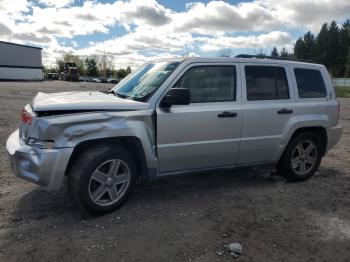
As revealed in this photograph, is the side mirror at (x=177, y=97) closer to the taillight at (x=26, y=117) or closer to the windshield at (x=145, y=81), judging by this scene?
the windshield at (x=145, y=81)

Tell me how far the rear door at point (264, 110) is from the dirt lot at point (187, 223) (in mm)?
631

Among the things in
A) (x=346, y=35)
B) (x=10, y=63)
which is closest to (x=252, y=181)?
(x=10, y=63)

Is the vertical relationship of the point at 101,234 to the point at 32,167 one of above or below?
below

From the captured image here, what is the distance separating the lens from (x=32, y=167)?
13.9ft

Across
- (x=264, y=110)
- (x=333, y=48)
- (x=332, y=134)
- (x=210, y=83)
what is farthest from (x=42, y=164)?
(x=333, y=48)

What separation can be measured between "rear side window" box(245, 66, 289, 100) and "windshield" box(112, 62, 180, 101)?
3.80ft

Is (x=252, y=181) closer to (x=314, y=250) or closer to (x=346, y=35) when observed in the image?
(x=314, y=250)

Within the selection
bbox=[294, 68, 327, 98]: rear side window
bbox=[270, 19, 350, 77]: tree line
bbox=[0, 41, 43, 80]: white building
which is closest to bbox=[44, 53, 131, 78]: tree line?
bbox=[0, 41, 43, 80]: white building

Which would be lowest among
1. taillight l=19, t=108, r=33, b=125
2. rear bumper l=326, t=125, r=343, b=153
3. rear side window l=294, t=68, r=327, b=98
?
rear bumper l=326, t=125, r=343, b=153

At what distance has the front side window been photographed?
512 cm

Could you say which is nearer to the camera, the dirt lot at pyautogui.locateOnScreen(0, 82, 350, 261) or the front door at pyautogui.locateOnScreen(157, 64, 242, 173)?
the dirt lot at pyautogui.locateOnScreen(0, 82, 350, 261)

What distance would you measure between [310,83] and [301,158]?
121 centimetres

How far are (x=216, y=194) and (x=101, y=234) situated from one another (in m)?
1.95

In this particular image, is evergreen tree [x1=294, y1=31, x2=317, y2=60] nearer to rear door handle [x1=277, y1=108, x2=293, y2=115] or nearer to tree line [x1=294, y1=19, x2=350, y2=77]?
tree line [x1=294, y1=19, x2=350, y2=77]
